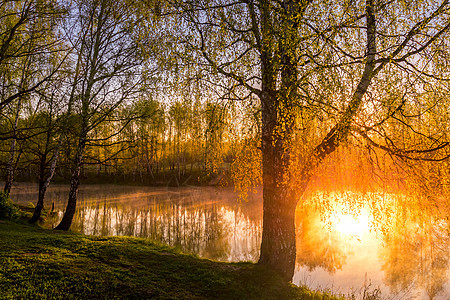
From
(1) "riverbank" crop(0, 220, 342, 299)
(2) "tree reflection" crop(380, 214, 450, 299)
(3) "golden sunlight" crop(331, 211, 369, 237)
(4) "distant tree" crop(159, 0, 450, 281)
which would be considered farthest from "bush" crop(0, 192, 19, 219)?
(3) "golden sunlight" crop(331, 211, 369, 237)

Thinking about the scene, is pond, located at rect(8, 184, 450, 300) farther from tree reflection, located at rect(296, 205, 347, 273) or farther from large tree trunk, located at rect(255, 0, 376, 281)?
large tree trunk, located at rect(255, 0, 376, 281)

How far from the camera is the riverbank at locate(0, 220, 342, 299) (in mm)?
4621

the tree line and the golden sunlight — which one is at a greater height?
the tree line

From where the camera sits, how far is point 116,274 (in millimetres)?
5574

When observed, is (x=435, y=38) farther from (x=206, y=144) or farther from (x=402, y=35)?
(x=206, y=144)

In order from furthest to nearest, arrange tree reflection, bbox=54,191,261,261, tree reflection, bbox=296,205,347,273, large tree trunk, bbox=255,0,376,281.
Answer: tree reflection, bbox=54,191,261,261 < tree reflection, bbox=296,205,347,273 < large tree trunk, bbox=255,0,376,281

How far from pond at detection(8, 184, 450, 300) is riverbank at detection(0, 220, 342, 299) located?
7.33 ft

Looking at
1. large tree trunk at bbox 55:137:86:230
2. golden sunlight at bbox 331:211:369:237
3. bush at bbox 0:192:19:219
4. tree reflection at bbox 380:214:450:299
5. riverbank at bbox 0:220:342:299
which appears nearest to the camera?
riverbank at bbox 0:220:342:299

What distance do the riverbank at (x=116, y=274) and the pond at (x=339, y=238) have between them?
2.24m

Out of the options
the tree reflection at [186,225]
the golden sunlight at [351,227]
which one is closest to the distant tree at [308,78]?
the tree reflection at [186,225]

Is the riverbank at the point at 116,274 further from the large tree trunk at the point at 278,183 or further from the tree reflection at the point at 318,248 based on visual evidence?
the tree reflection at the point at 318,248

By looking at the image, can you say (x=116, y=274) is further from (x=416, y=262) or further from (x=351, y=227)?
(x=351, y=227)

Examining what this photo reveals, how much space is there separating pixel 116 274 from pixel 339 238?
Result: 11.6 m

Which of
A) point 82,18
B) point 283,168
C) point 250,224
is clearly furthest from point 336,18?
point 250,224
